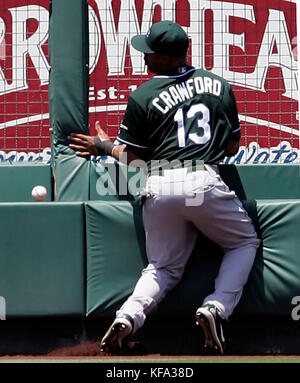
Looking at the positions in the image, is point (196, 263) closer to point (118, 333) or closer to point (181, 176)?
point (181, 176)

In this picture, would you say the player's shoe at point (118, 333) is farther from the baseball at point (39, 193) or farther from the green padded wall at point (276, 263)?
the baseball at point (39, 193)

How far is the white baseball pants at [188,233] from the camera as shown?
462 centimetres

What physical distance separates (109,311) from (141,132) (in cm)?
102

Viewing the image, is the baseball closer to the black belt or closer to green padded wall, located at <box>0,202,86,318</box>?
green padded wall, located at <box>0,202,86,318</box>

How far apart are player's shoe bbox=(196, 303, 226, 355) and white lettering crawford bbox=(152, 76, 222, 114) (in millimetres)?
1119

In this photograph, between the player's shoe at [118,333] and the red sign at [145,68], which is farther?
the red sign at [145,68]

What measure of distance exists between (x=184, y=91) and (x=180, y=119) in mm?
167

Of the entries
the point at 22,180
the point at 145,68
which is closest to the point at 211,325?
the point at 22,180

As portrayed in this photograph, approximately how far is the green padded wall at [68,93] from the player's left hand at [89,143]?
0.31ft

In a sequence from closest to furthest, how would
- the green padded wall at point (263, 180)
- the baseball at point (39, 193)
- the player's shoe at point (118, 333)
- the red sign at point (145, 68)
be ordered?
the player's shoe at point (118, 333)
the green padded wall at point (263, 180)
the baseball at point (39, 193)
the red sign at point (145, 68)

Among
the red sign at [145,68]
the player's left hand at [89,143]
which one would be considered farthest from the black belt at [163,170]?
the red sign at [145,68]

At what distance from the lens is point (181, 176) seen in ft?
15.3

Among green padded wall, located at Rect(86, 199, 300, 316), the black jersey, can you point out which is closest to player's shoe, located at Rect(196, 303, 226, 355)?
green padded wall, located at Rect(86, 199, 300, 316)

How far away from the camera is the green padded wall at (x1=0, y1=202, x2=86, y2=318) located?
4.89 m
